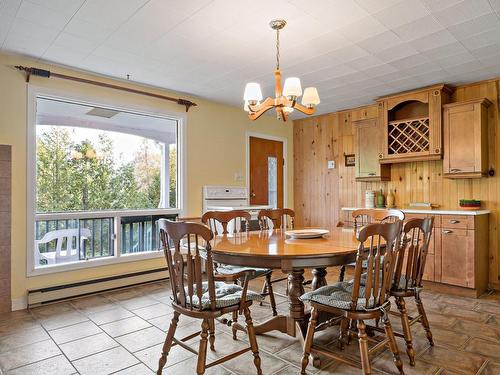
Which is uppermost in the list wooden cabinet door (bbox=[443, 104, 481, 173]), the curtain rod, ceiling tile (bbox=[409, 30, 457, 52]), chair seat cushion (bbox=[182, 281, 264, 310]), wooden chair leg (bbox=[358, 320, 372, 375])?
ceiling tile (bbox=[409, 30, 457, 52])

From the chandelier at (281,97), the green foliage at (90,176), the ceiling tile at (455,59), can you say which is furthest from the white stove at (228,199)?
the ceiling tile at (455,59)

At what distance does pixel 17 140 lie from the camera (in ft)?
11.0

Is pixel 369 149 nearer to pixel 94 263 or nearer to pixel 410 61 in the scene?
pixel 410 61

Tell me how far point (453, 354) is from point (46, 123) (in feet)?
13.8

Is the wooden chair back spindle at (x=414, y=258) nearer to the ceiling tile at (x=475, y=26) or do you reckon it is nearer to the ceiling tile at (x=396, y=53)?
the ceiling tile at (x=475, y=26)

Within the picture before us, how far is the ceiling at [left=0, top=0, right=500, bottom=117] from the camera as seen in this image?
2480mm

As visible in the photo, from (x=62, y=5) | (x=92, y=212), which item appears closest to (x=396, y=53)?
(x=62, y=5)

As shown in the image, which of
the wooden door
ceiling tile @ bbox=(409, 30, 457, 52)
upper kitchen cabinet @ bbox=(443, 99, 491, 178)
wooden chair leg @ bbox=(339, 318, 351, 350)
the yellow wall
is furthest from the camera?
the wooden door

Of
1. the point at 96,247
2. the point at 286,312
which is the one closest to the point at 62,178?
the point at 96,247

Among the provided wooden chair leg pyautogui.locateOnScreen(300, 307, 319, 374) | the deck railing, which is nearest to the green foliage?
the deck railing

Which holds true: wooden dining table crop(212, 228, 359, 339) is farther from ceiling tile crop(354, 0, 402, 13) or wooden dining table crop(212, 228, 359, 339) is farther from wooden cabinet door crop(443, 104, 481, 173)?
wooden cabinet door crop(443, 104, 481, 173)

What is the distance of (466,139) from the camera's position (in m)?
3.91

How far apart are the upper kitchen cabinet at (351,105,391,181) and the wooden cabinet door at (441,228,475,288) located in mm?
1226

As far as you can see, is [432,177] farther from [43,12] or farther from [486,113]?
[43,12]
